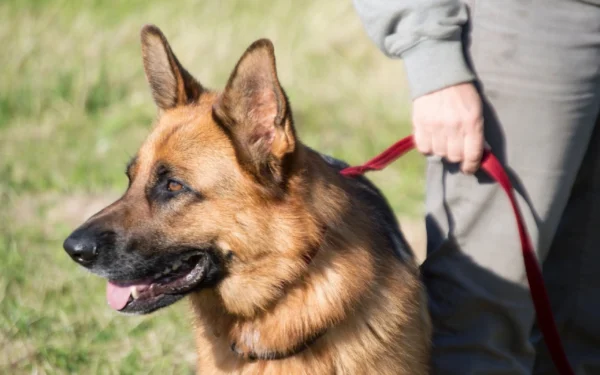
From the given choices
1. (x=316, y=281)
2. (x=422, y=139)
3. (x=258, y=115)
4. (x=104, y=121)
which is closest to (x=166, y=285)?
(x=316, y=281)

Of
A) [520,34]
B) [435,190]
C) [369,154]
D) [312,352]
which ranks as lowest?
[369,154]

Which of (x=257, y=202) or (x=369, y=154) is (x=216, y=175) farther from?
(x=369, y=154)

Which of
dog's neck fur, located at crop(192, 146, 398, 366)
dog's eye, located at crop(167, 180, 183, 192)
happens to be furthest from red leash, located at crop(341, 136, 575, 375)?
dog's eye, located at crop(167, 180, 183, 192)

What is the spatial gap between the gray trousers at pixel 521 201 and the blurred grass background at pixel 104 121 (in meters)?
1.60

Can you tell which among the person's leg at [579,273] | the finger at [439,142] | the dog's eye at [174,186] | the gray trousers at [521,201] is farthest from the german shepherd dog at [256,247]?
the person's leg at [579,273]

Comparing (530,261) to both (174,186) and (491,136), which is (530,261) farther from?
(174,186)

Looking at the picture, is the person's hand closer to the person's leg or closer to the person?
the person

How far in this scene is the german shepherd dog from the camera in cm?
261

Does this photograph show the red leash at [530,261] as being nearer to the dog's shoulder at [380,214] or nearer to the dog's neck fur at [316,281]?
the dog's shoulder at [380,214]

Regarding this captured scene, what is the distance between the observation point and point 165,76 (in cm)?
295

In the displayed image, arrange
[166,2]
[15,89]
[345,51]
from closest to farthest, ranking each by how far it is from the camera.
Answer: [15,89] → [345,51] → [166,2]

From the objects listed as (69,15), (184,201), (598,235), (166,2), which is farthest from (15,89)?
(598,235)

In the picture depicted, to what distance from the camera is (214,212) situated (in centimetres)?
265

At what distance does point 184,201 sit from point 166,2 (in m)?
7.04
